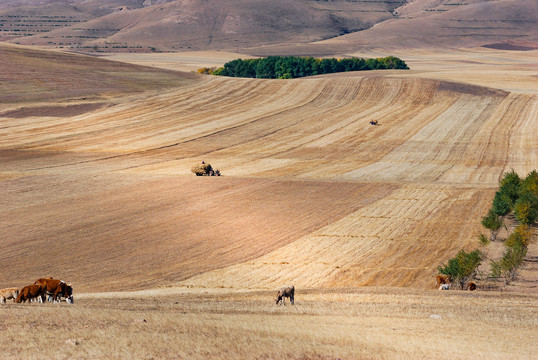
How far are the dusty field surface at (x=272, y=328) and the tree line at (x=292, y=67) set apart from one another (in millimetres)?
141731

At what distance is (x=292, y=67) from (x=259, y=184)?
11259cm

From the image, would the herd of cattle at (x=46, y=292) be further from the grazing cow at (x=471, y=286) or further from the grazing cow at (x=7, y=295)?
the grazing cow at (x=471, y=286)

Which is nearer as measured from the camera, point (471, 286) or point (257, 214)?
point (471, 286)

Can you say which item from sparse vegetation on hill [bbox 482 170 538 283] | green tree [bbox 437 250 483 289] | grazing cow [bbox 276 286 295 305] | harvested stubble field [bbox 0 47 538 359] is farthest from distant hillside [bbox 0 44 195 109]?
grazing cow [bbox 276 286 295 305]

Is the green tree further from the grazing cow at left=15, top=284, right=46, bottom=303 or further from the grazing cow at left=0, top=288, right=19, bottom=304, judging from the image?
the grazing cow at left=0, top=288, right=19, bottom=304

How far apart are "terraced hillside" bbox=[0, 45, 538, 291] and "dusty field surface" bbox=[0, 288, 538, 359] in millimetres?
8066

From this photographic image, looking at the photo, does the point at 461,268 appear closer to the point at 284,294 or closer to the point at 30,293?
the point at 284,294

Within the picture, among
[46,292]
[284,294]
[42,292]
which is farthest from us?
[284,294]

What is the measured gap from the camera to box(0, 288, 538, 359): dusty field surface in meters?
18.4

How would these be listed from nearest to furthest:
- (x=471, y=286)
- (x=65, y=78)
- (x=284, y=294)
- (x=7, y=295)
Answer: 1. (x=7, y=295)
2. (x=284, y=294)
3. (x=471, y=286)
4. (x=65, y=78)

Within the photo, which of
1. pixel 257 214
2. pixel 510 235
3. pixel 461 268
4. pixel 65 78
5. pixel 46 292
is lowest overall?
pixel 461 268

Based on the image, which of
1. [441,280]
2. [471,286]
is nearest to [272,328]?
[441,280]

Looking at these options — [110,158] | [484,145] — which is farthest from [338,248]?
[484,145]

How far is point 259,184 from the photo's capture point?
196 ft
